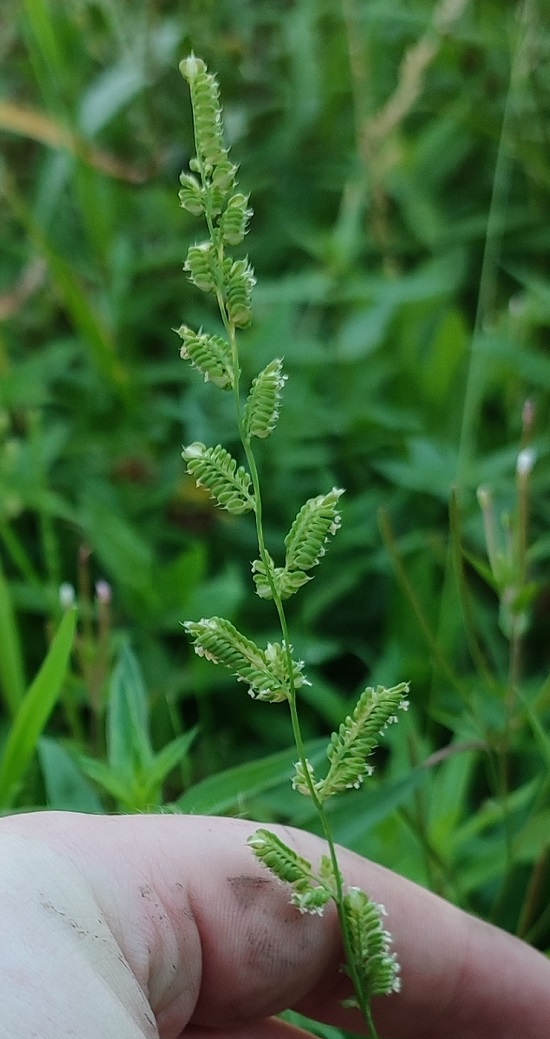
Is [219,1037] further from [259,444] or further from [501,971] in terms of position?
[259,444]

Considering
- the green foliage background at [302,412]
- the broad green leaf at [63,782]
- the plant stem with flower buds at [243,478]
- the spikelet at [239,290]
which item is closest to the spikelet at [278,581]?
the plant stem with flower buds at [243,478]

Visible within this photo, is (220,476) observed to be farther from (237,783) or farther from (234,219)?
Result: (237,783)

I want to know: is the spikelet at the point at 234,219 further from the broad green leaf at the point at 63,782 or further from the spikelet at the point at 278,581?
the broad green leaf at the point at 63,782

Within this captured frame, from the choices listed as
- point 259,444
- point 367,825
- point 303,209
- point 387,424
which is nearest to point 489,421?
point 387,424

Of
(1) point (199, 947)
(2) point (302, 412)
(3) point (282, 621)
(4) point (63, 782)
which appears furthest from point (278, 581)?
(2) point (302, 412)

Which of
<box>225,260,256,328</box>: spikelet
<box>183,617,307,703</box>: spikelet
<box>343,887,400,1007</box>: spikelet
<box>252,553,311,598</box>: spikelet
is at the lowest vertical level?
<box>343,887,400,1007</box>: spikelet

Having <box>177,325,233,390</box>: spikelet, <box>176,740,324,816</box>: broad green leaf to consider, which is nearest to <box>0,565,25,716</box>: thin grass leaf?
<box>176,740,324,816</box>: broad green leaf

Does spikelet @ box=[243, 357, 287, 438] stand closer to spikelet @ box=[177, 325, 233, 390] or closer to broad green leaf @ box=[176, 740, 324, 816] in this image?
spikelet @ box=[177, 325, 233, 390]
